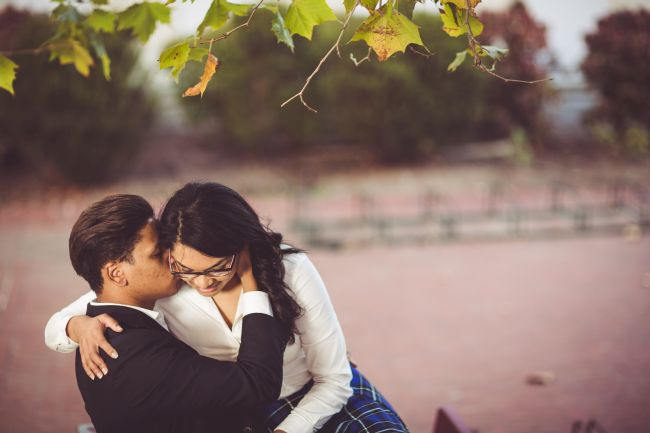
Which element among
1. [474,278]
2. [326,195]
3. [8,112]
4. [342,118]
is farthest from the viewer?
[342,118]

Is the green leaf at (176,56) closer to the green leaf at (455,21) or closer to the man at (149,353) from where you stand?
the man at (149,353)

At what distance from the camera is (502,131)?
1775 cm

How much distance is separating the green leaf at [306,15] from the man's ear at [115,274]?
1146 millimetres

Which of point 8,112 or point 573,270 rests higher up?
point 8,112

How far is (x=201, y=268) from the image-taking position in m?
2.49

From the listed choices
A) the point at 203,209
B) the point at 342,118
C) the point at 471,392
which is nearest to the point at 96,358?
the point at 203,209

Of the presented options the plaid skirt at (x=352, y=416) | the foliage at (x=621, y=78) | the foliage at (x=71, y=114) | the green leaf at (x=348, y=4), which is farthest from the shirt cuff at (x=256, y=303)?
the foliage at (x=621, y=78)

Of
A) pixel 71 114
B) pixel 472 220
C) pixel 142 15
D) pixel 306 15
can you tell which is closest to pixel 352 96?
pixel 472 220

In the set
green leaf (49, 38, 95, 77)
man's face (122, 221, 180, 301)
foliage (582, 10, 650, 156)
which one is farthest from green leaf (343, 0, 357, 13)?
foliage (582, 10, 650, 156)

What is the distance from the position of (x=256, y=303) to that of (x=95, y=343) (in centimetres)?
63

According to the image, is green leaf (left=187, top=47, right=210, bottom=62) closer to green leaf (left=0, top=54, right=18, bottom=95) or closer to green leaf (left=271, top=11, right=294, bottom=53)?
green leaf (left=271, top=11, right=294, bottom=53)

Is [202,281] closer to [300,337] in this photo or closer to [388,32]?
[300,337]

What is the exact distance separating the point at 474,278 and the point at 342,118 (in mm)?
7859

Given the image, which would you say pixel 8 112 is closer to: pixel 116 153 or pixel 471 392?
pixel 116 153
